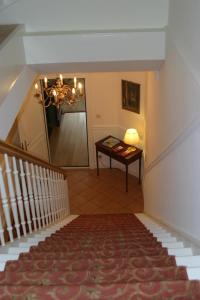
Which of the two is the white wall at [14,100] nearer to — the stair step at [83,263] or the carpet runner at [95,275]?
the carpet runner at [95,275]

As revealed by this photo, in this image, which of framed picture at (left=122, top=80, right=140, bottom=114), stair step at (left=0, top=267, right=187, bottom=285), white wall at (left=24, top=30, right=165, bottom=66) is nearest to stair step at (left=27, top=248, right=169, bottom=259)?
stair step at (left=0, top=267, right=187, bottom=285)

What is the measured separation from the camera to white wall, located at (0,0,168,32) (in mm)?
3566

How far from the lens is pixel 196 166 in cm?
245

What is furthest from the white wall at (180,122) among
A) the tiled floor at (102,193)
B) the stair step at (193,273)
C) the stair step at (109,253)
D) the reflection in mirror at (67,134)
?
the reflection in mirror at (67,134)

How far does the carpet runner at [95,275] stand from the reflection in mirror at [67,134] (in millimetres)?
5286

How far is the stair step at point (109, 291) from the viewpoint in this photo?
4.85ft

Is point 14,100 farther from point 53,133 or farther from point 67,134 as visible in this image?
point 53,133

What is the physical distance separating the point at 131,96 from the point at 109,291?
526 cm

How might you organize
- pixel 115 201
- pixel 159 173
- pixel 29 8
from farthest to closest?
pixel 115 201 < pixel 159 173 < pixel 29 8

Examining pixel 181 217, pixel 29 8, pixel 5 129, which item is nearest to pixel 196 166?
pixel 181 217

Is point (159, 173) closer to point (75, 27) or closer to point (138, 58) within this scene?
point (138, 58)

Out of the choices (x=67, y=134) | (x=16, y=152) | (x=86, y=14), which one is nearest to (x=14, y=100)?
(x=16, y=152)

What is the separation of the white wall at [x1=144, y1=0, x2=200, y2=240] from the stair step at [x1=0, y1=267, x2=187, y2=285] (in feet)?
2.80

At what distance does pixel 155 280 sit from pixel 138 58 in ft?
8.82
